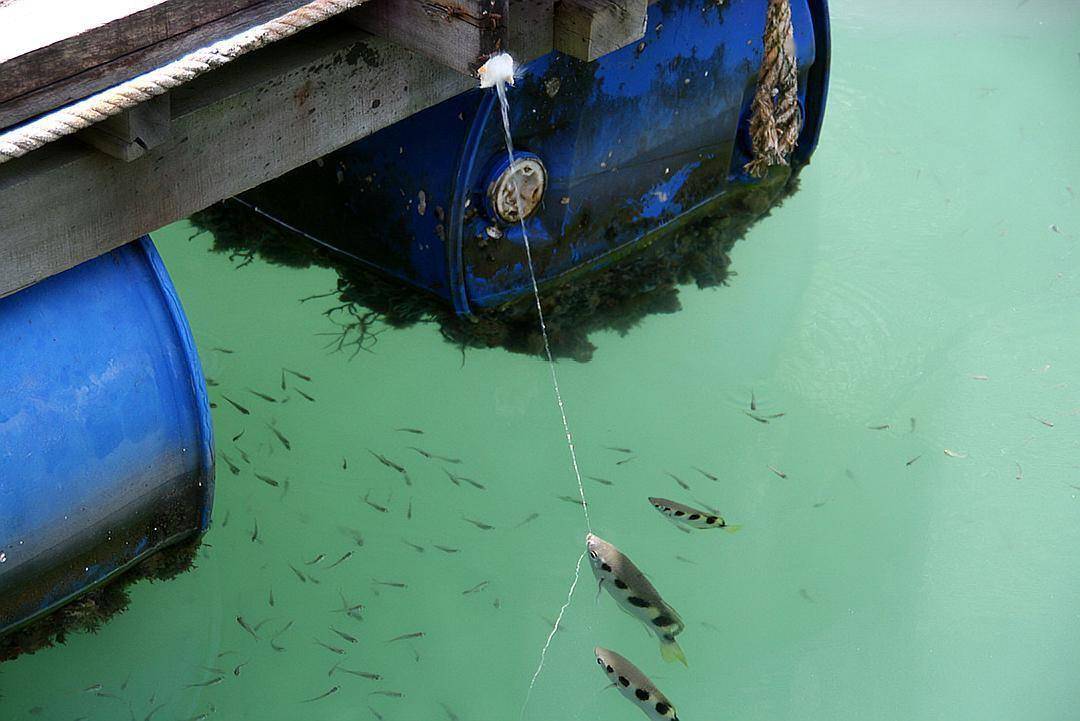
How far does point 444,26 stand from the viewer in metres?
3.46

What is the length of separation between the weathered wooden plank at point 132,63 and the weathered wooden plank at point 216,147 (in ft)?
0.72

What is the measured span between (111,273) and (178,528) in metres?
0.82

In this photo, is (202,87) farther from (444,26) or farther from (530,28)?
(530,28)

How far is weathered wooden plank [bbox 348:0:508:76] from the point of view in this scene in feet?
11.0

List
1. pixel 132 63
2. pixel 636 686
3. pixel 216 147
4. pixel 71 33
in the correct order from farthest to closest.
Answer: pixel 636 686 < pixel 216 147 < pixel 132 63 < pixel 71 33

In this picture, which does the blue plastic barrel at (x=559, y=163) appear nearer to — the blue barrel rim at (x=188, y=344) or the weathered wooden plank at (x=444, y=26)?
the weathered wooden plank at (x=444, y=26)

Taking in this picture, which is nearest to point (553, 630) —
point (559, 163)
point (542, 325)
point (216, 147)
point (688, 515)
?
point (688, 515)

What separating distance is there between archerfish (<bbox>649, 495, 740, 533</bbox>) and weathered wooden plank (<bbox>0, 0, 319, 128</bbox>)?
199cm

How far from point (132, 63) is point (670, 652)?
2372mm

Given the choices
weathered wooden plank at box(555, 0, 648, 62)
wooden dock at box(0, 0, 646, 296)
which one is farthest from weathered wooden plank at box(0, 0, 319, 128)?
weathered wooden plank at box(555, 0, 648, 62)

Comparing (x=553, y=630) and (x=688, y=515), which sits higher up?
(x=688, y=515)

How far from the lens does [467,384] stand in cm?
492

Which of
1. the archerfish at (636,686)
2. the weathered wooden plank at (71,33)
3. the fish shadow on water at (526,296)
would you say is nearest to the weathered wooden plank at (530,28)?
the weathered wooden plank at (71,33)

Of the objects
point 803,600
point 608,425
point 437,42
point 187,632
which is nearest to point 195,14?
point 437,42
